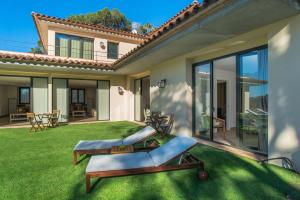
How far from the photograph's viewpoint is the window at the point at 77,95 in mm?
21078

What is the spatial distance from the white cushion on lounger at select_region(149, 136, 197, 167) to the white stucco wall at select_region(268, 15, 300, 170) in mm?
2099

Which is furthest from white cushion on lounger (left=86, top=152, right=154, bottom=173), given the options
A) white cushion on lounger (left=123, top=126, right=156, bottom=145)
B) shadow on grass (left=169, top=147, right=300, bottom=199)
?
white cushion on lounger (left=123, top=126, right=156, bottom=145)

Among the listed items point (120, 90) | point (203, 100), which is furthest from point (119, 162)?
point (120, 90)

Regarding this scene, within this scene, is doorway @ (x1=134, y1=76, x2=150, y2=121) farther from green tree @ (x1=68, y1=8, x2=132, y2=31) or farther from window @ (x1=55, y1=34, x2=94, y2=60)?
green tree @ (x1=68, y1=8, x2=132, y2=31)

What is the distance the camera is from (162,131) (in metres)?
8.36

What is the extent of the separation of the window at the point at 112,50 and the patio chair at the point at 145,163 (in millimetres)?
11813

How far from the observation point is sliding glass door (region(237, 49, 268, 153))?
5.21 metres

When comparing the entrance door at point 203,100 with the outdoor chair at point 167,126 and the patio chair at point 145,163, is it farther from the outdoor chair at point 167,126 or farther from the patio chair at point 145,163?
the patio chair at point 145,163

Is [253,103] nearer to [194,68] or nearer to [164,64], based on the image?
[194,68]

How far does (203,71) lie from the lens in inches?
295

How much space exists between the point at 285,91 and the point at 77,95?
2026 centimetres

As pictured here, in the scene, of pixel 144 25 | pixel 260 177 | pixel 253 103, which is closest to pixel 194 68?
pixel 253 103

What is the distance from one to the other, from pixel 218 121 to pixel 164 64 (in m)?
3.64

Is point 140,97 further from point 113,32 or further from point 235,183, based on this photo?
point 235,183
